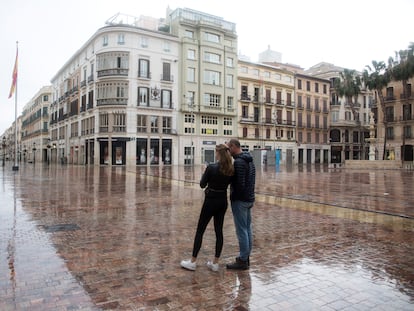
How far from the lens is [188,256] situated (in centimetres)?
533

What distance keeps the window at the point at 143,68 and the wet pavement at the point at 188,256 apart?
1540 inches

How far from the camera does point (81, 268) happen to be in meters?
4.72

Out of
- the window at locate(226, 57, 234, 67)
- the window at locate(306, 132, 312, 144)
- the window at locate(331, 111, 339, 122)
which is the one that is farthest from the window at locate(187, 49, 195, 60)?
the window at locate(331, 111, 339, 122)

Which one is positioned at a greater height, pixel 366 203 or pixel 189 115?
pixel 189 115

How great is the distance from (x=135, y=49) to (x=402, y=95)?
40541 mm

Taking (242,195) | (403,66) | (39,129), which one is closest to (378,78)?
(403,66)

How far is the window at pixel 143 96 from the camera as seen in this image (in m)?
46.3

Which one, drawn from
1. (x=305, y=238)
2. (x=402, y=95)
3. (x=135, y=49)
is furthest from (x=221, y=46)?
(x=305, y=238)

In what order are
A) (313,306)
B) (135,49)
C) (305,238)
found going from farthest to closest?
(135,49) → (305,238) → (313,306)

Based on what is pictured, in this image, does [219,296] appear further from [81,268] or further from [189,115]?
[189,115]

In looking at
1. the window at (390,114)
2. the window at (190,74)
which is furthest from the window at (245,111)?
the window at (390,114)

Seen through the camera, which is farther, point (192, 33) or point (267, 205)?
point (192, 33)

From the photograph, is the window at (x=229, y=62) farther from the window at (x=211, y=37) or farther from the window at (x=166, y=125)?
the window at (x=166, y=125)

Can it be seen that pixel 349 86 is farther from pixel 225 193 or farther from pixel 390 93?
pixel 225 193
